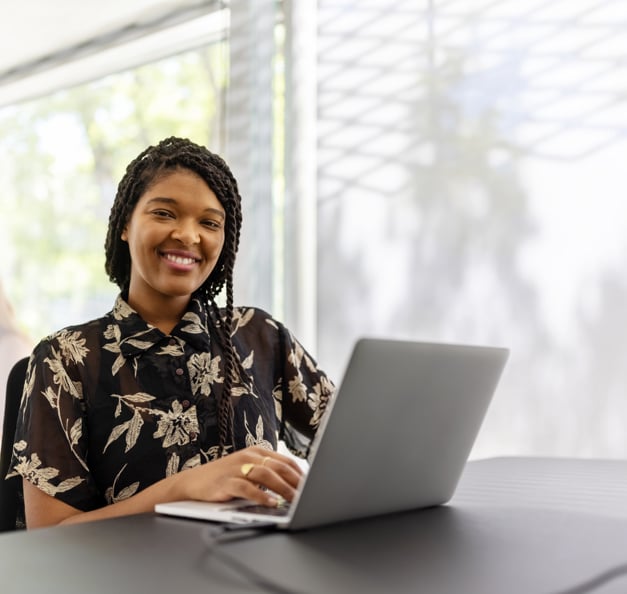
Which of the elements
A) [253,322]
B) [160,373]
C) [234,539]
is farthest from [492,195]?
[234,539]

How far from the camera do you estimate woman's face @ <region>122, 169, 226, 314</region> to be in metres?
1.55

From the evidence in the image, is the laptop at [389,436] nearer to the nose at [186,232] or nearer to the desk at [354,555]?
the desk at [354,555]

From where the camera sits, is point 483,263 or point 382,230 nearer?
point 483,263

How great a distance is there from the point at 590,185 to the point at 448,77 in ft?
2.30

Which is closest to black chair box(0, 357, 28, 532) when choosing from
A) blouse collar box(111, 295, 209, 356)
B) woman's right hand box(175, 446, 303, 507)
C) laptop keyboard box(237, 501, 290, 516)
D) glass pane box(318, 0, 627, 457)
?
blouse collar box(111, 295, 209, 356)

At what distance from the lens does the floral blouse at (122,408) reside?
1.36 meters

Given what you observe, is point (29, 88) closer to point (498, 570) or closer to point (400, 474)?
point (400, 474)

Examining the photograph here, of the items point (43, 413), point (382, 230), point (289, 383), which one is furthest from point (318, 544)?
point (382, 230)

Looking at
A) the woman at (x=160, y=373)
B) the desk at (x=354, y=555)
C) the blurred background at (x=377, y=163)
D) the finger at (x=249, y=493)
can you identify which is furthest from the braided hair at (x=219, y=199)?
the blurred background at (x=377, y=163)

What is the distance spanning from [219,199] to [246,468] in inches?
26.5

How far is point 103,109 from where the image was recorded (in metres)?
3.76

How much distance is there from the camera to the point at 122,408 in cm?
144

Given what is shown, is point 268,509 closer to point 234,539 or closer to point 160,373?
point 234,539

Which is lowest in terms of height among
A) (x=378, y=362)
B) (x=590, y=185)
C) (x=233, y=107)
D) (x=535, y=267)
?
(x=378, y=362)
